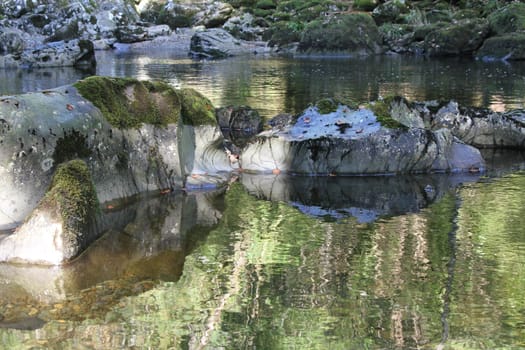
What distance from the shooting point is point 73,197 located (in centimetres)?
633

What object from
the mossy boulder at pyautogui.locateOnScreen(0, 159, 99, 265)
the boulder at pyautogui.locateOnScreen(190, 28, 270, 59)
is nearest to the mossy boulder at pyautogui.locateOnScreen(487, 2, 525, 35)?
the boulder at pyautogui.locateOnScreen(190, 28, 270, 59)

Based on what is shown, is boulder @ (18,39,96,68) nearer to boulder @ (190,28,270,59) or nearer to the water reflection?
boulder @ (190,28,270,59)

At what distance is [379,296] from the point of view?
535 cm

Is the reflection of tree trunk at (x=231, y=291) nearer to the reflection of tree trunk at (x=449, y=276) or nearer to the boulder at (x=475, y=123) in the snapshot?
the reflection of tree trunk at (x=449, y=276)

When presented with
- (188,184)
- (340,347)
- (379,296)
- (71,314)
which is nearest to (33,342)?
(71,314)

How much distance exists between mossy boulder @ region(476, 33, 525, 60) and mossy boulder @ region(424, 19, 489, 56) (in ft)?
5.19

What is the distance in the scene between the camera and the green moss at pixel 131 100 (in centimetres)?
848

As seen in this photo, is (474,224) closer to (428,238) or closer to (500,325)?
(428,238)

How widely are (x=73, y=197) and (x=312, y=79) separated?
18046 millimetres

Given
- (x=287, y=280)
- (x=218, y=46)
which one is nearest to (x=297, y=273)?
(x=287, y=280)

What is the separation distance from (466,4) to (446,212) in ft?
146

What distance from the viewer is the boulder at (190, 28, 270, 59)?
128 ft

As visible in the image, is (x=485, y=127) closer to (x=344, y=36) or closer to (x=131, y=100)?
(x=131, y=100)

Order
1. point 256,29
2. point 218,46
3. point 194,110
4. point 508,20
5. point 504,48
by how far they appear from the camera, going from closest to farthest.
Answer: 1. point 194,110
2. point 504,48
3. point 508,20
4. point 218,46
5. point 256,29
